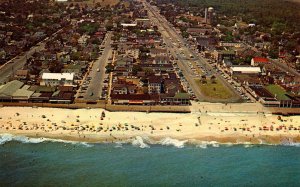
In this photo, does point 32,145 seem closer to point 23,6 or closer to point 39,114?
point 39,114

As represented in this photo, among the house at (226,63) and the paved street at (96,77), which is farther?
the house at (226,63)

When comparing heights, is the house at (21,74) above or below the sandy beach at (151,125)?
above

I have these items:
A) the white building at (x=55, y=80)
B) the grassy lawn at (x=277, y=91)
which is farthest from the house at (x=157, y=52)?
the grassy lawn at (x=277, y=91)

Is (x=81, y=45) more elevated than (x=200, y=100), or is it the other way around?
(x=81, y=45)

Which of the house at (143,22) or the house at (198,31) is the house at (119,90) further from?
the house at (143,22)

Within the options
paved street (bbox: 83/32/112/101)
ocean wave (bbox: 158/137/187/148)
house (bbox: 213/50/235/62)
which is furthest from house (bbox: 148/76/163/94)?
house (bbox: 213/50/235/62)

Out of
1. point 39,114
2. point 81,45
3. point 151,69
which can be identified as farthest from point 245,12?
point 39,114

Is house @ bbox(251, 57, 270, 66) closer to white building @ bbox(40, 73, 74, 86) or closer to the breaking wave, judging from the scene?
the breaking wave
